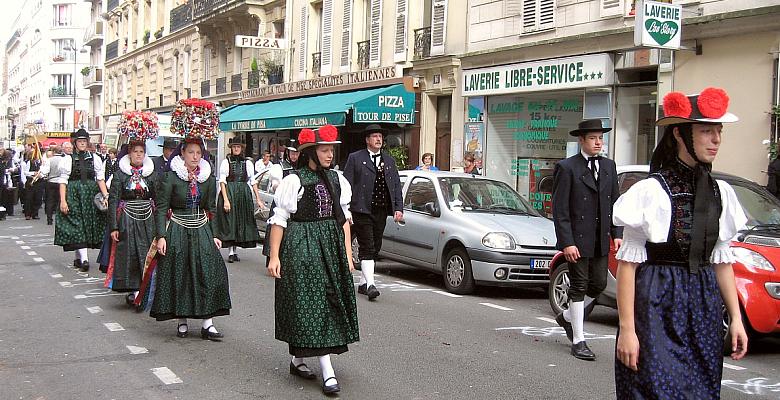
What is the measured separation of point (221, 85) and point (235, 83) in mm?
1738

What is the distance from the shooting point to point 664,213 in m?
3.76

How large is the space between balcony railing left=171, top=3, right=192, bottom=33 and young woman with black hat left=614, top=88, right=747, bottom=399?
37.9m

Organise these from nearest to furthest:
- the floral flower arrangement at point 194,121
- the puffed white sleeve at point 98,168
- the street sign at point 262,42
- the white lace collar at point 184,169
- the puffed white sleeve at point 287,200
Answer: the puffed white sleeve at point 287,200
the white lace collar at point 184,169
the floral flower arrangement at point 194,121
the puffed white sleeve at point 98,168
the street sign at point 262,42

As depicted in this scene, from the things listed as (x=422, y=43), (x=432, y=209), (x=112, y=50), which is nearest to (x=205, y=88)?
(x=422, y=43)

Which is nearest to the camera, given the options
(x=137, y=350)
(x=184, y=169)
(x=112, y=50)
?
(x=137, y=350)

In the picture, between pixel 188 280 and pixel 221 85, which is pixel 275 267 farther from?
pixel 221 85

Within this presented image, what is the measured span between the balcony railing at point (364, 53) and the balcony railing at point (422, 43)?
268 cm

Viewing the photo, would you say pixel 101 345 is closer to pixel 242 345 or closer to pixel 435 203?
pixel 242 345

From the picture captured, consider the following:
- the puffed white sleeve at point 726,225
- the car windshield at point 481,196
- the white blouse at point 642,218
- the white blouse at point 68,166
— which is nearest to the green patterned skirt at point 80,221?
the white blouse at point 68,166

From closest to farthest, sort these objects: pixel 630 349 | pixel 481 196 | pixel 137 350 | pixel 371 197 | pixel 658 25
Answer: pixel 630 349
pixel 137 350
pixel 371 197
pixel 481 196
pixel 658 25

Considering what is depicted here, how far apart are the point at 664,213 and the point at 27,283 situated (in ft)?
32.9

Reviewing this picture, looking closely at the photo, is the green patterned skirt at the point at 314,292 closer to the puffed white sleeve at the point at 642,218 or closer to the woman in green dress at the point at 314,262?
the woman in green dress at the point at 314,262

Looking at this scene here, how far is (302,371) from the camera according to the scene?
6.60 m

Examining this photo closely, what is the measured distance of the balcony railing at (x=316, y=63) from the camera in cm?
2877
